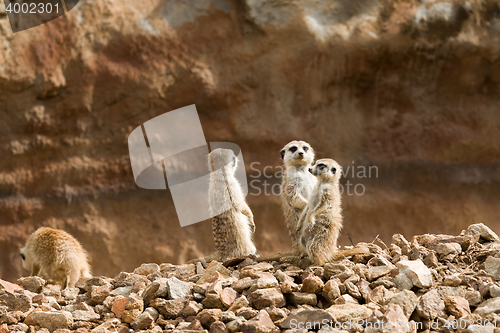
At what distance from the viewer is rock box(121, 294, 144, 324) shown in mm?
2532

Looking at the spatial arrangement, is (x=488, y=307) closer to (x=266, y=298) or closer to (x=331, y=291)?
(x=331, y=291)

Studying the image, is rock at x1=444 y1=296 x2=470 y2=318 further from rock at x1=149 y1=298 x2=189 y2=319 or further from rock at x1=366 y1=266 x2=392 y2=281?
rock at x1=149 y1=298 x2=189 y2=319

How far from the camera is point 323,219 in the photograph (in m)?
2.99

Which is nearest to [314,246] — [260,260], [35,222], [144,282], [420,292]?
[260,260]

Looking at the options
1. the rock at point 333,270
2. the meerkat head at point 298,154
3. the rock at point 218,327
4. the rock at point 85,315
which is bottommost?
the rock at point 85,315

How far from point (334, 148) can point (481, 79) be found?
82.4 inches

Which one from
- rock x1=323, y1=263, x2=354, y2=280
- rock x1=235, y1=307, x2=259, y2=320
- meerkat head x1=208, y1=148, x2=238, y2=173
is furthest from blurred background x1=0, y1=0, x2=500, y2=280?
rock x1=235, y1=307, x2=259, y2=320

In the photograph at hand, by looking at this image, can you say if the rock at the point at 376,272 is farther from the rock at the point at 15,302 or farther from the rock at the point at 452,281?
the rock at the point at 15,302

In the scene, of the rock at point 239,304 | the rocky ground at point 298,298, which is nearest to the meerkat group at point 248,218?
the rocky ground at point 298,298

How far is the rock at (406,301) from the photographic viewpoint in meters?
2.22

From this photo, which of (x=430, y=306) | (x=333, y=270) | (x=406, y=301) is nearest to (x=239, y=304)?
(x=333, y=270)

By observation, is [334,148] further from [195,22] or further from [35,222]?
[35,222]

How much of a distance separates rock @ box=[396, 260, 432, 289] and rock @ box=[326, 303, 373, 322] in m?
0.44

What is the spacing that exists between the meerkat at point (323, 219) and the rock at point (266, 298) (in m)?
0.58
